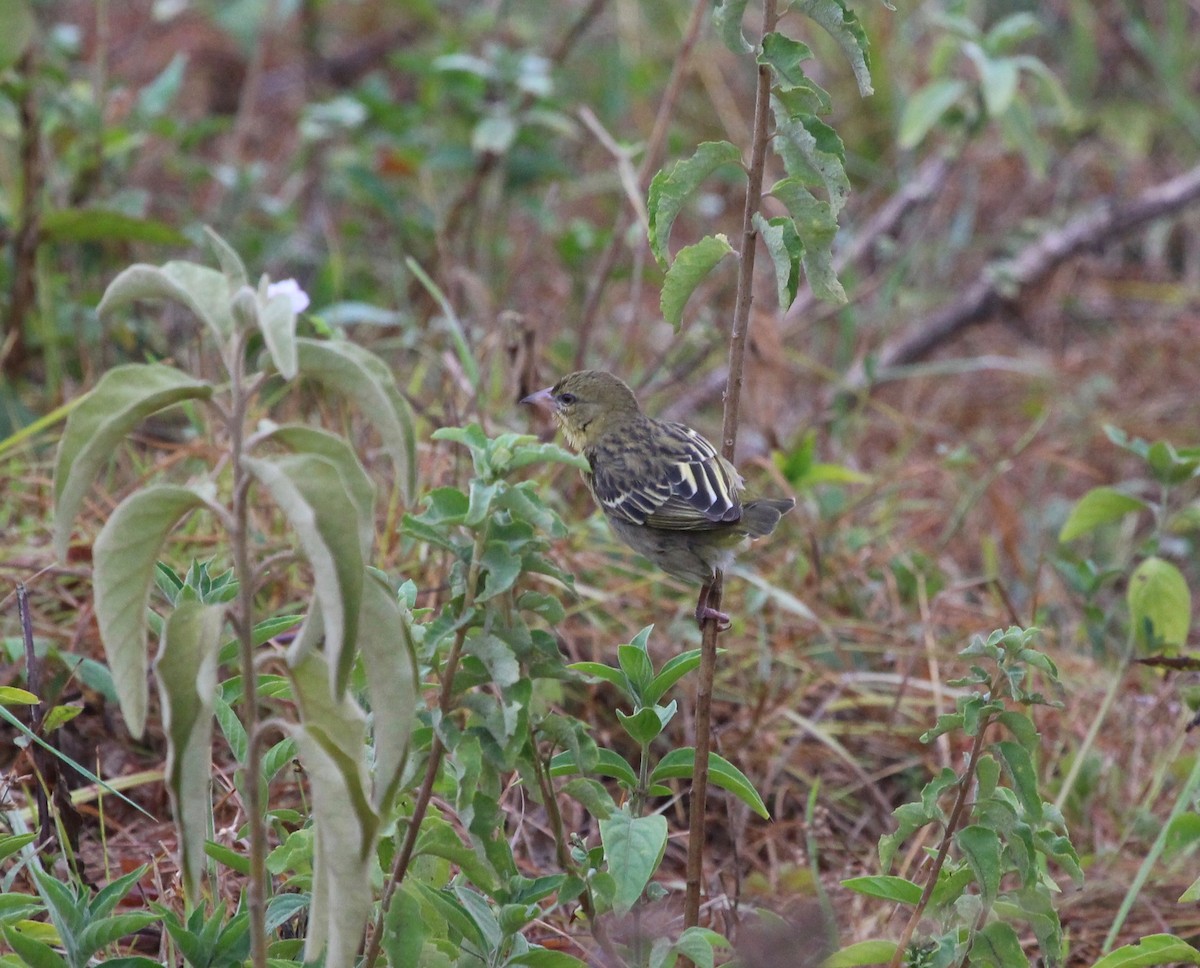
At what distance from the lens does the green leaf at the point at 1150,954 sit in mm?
2264

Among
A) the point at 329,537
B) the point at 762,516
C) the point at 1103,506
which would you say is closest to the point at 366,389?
the point at 329,537

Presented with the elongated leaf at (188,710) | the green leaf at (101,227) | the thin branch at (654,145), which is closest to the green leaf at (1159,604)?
the thin branch at (654,145)

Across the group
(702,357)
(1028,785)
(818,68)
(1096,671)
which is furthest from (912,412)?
(1028,785)

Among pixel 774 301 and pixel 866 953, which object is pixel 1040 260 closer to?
pixel 774 301

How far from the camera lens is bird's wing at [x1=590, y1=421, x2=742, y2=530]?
137 inches

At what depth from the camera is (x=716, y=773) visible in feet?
7.40

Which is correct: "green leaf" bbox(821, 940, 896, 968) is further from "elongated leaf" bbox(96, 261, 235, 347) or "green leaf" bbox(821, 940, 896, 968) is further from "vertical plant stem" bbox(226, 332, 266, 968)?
"elongated leaf" bbox(96, 261, 235, 347)

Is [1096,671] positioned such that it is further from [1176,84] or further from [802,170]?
[1176,84]

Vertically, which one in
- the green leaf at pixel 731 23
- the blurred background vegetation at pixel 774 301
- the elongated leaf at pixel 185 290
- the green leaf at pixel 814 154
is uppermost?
the green leaf at pixel 731 23

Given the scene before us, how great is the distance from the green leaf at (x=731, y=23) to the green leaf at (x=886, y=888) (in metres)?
1.28

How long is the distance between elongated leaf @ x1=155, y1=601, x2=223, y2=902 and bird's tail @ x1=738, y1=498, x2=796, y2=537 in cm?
189

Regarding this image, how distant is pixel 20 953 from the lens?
200 cm

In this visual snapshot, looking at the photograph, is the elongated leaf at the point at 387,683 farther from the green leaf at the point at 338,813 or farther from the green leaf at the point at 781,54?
the green leaf at the point at 781,54

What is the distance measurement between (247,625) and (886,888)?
1100 mm
